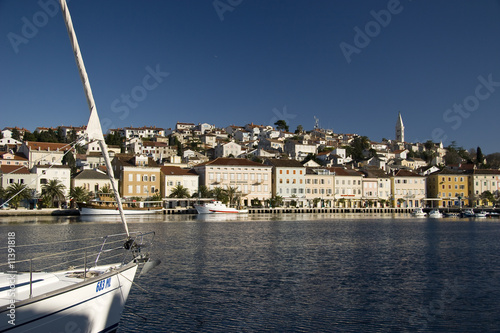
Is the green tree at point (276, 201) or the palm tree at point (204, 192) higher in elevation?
the palm tree at point (204, 192)

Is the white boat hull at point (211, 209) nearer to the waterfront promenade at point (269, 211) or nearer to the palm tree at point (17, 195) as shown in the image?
the waterfront promenade at point (269, 211)

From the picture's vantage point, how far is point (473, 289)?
17859mm

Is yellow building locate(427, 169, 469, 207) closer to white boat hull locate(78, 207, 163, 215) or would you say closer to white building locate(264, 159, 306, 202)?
white building locate(264, 159, 306, 202)

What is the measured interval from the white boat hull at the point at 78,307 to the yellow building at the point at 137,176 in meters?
70.1

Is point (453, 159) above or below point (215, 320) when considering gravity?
above

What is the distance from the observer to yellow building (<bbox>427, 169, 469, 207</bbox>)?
104625 mm

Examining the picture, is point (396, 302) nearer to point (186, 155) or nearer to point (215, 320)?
point (215, 320)

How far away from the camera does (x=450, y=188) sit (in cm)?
10556

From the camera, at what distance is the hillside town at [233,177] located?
78.3 m

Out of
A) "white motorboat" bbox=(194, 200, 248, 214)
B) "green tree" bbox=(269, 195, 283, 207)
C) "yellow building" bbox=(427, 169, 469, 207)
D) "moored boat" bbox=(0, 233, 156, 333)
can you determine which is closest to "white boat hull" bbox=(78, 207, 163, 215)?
"white motorboat" bbox=(194, 200, 248, 214)

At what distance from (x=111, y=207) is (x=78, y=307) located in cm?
6442

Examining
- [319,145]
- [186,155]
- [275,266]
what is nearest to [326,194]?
[186,155]

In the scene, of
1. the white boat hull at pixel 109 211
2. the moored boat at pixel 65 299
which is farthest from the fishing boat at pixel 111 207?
the moored boat at pixel 65 299

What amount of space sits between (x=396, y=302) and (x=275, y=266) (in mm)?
7822
